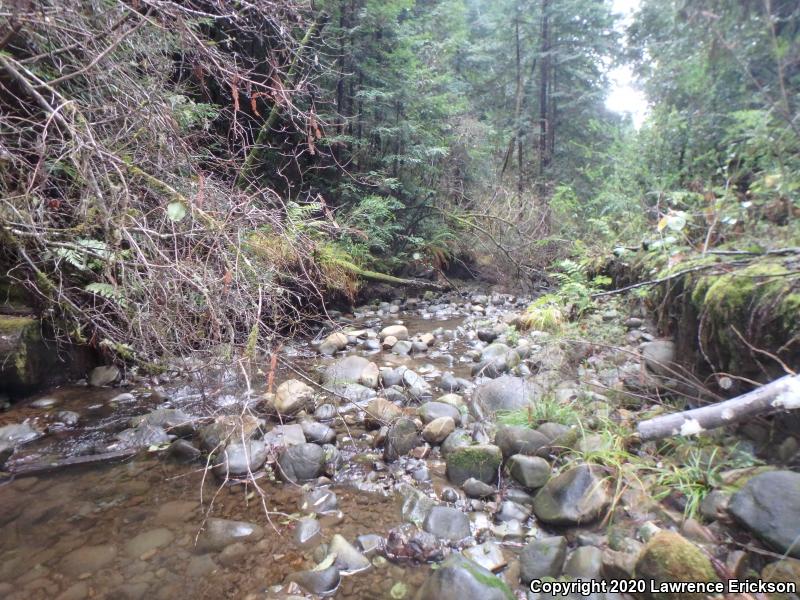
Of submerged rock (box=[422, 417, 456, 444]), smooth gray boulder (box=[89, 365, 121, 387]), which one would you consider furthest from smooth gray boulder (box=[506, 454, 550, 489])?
smooth gray boulder (box=[89, 365, 121, 387])

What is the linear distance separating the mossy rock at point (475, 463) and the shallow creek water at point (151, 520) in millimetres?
123

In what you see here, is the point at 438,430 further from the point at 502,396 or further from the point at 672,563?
the point at 672,563

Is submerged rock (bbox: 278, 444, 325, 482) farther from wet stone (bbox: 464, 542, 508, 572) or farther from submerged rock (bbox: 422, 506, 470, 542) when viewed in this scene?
wet stone (bbox: 464, 542, 508, 572)

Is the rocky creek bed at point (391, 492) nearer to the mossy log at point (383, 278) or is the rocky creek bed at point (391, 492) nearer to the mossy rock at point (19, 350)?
the mossy rock at point (19, 350)

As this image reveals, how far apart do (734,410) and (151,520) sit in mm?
3189

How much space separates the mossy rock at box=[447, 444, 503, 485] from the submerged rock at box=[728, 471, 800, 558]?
1.28 m

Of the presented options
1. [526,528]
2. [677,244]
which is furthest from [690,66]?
[526,528]

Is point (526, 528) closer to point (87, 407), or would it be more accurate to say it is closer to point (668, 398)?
point (668, 398)

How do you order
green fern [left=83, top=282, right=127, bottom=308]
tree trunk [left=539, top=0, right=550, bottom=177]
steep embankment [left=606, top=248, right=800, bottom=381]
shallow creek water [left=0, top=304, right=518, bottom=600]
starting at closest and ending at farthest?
shallow creek water [left=0, top=304, right=518, bottom=600], steep embankment [left=606, top=248, right=800, bottom=381], green fern [left=83, top=282, right=127, bottom=308], tree trunk [left=539, top=0, right=550, bottom=177]

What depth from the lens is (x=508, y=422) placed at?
3.34 m

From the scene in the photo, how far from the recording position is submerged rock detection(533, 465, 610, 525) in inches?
91.4

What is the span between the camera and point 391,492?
9.44 feet

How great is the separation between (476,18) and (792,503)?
801 inches

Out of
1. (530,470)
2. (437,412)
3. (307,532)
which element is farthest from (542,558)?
(437,412)
